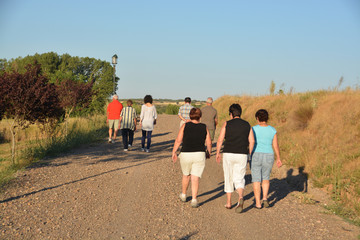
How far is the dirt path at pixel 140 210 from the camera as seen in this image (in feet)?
17.4

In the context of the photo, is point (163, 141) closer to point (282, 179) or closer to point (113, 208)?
point (282, 179)

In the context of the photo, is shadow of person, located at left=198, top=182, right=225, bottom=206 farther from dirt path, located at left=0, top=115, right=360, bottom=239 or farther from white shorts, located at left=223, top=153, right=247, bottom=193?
white shorts, located at left=223, top=153, right=247, bottom=193

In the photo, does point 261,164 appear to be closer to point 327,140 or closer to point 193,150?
point 193,150

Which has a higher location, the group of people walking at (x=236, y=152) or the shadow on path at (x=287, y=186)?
the group of people walking at (x=236, y=152)

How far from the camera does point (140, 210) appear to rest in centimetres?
630

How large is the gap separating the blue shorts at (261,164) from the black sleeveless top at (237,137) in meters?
0.31

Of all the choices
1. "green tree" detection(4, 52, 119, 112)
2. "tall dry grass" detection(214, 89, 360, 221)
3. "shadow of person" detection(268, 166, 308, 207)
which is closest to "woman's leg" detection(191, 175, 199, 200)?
"shadow of person" detection(268, 166, 308, 207)

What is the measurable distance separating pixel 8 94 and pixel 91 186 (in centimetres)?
475

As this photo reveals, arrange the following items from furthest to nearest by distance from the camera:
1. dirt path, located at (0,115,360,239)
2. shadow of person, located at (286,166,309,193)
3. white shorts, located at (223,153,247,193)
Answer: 1. shadow of person, located at (286,166,309,193)
2. white shorts, located at (223,153,247,193)
3. dirt path, located at (0,115,360,239)

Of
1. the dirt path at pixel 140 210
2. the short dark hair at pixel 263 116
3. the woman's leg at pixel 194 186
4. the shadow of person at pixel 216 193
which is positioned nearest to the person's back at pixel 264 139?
the short dark hair at pixel 263 116

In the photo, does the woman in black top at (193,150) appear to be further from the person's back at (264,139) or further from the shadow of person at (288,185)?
the shadow of person at (288,185)

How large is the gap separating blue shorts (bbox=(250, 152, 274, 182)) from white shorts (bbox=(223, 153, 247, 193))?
1.02 ft

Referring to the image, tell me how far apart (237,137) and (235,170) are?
2.12 feet

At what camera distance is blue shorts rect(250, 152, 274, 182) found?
6.77m
